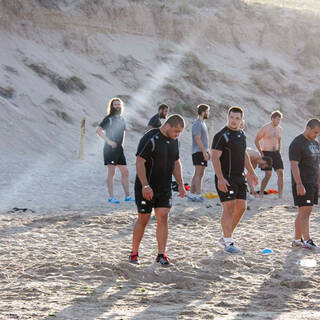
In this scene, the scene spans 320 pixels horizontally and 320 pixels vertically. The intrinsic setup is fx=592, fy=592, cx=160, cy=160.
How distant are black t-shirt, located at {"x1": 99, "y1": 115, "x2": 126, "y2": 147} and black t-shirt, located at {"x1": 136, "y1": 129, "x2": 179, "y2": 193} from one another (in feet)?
12.3

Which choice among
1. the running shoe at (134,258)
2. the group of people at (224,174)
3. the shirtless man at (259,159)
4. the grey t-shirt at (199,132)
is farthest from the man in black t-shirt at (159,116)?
the running shoe at (134,258)

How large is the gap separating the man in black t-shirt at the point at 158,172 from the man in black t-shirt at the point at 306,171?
1.62m

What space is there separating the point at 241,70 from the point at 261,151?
1969cm

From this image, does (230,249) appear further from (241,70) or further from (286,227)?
(241,70)

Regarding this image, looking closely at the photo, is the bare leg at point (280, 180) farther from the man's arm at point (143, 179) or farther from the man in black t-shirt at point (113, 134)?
the man's arm at point (143, 179)

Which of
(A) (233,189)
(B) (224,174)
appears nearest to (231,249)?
(A) (233,189)

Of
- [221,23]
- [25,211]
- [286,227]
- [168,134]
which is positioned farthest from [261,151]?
[221,23]

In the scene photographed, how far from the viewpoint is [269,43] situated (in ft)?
111

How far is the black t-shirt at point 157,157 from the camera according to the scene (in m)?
5.76

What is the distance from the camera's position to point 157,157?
228 inches

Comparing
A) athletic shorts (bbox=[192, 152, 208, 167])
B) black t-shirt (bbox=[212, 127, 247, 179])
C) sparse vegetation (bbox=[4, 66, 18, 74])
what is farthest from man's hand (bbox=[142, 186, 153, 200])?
sparse vegetation (bbox=[4, 66, 18, 74])

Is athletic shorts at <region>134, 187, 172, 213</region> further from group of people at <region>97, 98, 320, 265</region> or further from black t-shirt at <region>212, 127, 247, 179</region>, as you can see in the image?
black t-shirt at <region>212, 127, 247, 179</region>

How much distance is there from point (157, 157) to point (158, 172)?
0.15 m

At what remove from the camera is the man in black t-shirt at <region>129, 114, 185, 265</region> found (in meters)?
5.76
